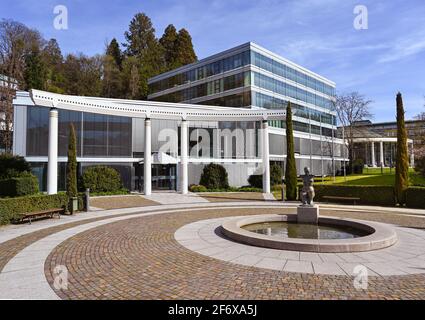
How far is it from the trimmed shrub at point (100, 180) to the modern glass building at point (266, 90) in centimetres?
2740

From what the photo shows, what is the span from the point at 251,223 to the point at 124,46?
8656cm

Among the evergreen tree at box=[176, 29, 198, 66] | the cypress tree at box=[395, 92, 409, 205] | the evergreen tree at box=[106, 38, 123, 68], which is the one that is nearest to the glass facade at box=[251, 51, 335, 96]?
the cypress tree at box=[395, 92, 409, 205]

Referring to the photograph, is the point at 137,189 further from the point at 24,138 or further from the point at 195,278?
the point at 195,278

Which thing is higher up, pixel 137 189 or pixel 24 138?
pixel 24 138

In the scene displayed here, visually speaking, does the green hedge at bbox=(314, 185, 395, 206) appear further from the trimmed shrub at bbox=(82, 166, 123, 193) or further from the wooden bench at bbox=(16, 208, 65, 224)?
the wooden bench at bbox=(16, 208, 65, 224)

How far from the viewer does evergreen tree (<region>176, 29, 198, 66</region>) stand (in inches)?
3212

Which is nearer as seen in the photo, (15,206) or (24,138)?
(15,206)

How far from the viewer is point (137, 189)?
3731 centimetres

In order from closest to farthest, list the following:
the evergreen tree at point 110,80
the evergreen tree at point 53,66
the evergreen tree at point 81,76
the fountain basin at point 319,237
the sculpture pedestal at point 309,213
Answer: the fountain basin at point 319,237
the sculpture pedestal at point 309,213
the evergreen tree at point 53,66
the evergreen tree at point 81,76
the evergreen tree at point 110,80

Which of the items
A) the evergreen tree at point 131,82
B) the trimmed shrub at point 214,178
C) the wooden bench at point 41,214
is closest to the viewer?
the wooden bench at point 41,214

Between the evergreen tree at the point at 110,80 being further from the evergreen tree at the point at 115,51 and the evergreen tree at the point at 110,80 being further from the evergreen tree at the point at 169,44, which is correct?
the evergreen tree at the point at 169,44

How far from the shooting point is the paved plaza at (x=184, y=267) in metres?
6.54

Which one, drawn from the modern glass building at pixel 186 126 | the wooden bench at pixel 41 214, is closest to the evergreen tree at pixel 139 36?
the modern glass building at pixel 186 126
